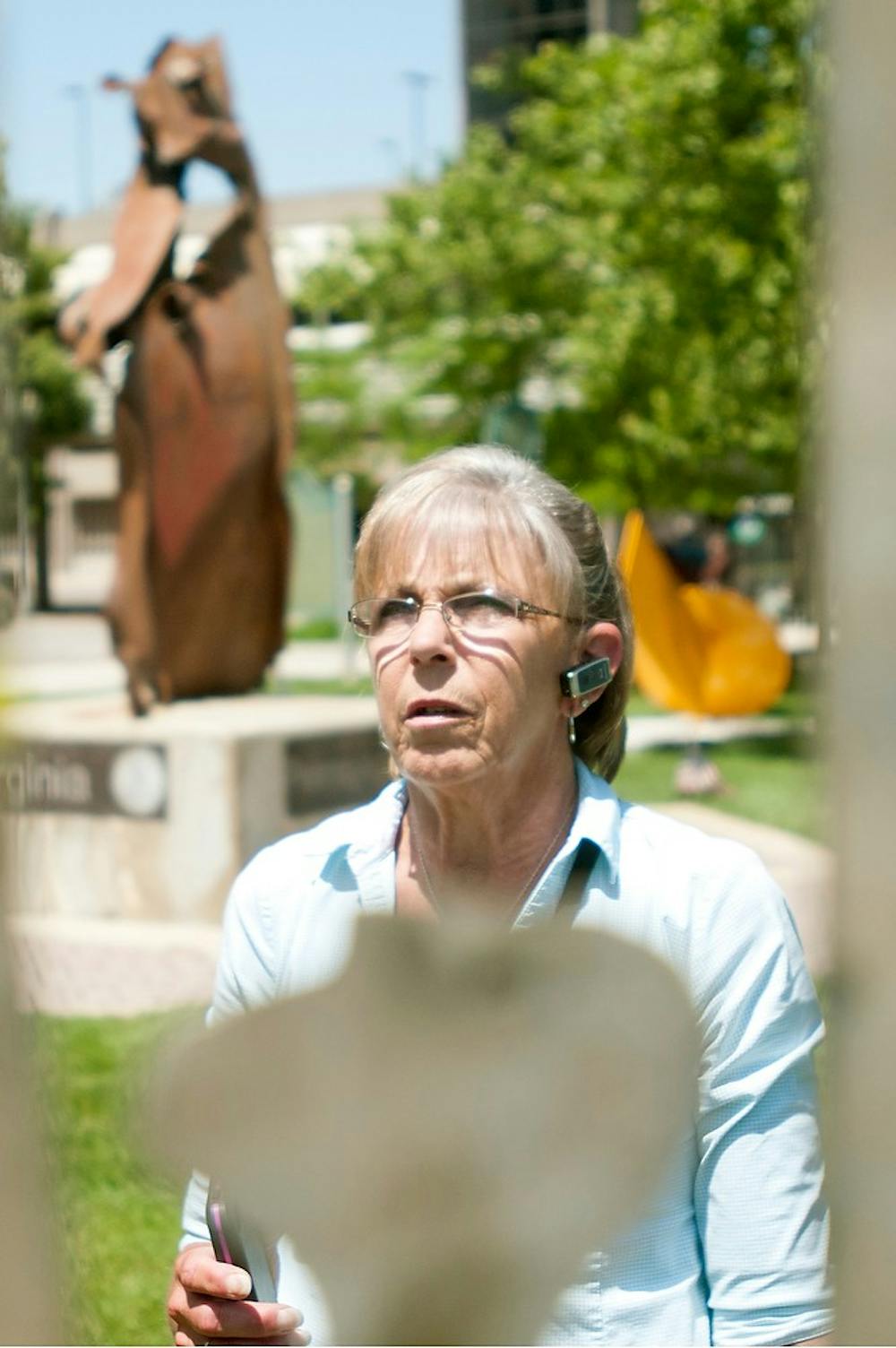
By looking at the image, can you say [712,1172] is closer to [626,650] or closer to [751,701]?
[626,650]

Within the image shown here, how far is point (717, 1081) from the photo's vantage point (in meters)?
1.41

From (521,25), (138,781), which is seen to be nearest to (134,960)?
(138,781)

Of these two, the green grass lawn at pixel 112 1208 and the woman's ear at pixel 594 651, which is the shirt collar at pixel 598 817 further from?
the green grass lawn at pixel 112 1208

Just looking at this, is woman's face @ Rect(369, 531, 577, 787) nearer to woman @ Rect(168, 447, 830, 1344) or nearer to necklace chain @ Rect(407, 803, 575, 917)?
woman @ Rect(168, 447, 830, 1344)

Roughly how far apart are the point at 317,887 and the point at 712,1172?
1.47 feet

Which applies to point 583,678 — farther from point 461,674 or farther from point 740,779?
point 740,779

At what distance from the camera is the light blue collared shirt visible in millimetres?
1401

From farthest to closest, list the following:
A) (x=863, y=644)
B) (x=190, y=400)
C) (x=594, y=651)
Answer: (x=190, y=400), (x=594, y=651), (x=863, y=644)

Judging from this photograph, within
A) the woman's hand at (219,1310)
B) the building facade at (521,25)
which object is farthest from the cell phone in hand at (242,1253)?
the building facade at (521,25)

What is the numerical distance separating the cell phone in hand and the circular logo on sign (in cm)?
529

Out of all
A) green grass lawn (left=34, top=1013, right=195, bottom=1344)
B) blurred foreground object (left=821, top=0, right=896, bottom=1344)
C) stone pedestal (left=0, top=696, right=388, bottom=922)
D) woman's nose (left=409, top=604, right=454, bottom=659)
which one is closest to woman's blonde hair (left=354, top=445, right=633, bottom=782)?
woman's nose (left=409, top=604, right=454, bottom=659)

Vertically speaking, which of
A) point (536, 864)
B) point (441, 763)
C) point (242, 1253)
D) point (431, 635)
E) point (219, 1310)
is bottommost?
point (219, 1310)

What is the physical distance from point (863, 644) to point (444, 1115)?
10.5 inches

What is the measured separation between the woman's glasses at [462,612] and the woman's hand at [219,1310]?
532 mm
